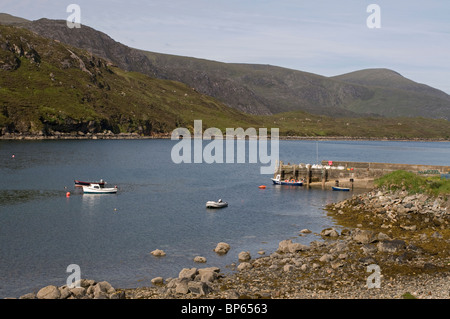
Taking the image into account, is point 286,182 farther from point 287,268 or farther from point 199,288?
point 199,288

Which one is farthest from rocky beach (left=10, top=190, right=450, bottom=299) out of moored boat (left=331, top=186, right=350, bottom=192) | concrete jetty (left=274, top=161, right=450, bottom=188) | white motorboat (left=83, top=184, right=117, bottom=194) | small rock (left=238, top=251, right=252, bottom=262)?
white motorboat (left=83, top=184, right=117, bottom=194)

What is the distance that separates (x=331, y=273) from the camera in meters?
41.2

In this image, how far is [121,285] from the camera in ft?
135

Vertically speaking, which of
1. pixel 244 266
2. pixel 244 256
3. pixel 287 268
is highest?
pixel 287 268

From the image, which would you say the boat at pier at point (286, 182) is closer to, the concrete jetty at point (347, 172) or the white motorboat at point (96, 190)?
the concrete jetty at point (347, 172)

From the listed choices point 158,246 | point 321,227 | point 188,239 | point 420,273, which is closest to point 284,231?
point 321,227

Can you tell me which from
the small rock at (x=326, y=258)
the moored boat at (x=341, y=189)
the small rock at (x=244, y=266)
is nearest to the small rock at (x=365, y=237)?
the small rock at (x=326, y=258)

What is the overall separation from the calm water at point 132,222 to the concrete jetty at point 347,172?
18.1 feet

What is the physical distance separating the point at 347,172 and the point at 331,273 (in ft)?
224

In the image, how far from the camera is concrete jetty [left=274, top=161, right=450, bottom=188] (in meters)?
101

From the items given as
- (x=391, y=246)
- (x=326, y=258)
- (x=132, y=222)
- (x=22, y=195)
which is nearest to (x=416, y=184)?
(x=391, y=246)

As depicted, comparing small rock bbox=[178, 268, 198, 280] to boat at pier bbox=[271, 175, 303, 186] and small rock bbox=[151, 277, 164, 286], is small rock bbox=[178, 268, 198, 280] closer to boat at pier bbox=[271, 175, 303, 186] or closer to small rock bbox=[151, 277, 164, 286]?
small rock bbox=[151, 277, 164, 286]

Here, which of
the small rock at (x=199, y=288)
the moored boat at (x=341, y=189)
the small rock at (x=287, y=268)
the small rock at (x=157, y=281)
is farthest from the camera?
the moored boat at (x=341, y=189)

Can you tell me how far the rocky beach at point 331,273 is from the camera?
35.4 m
